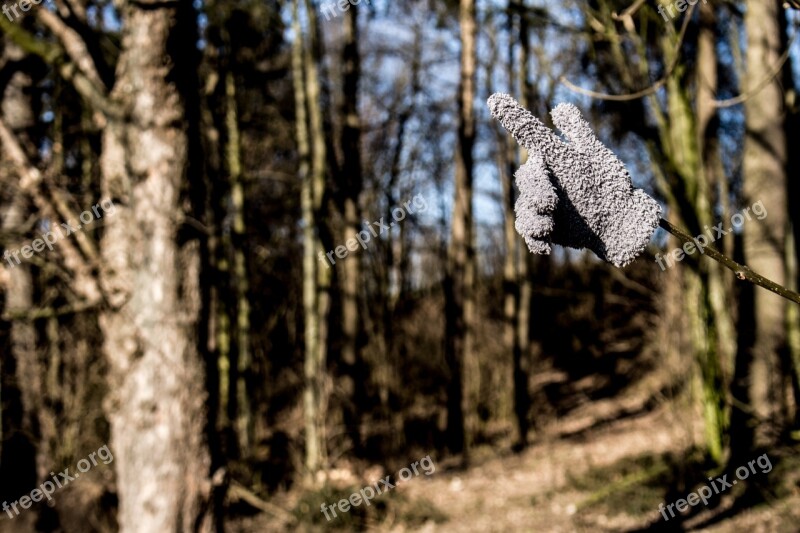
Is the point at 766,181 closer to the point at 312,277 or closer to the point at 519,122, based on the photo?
the point at 312,277

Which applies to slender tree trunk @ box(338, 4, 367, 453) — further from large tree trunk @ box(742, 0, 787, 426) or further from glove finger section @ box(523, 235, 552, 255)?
glove finger section @ box(523, 235, 552, 255)

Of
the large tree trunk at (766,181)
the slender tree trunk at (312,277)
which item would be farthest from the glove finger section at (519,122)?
the slender tree trunk at (312,277)

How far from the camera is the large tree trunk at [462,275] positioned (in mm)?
9445

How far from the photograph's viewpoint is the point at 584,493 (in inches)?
279

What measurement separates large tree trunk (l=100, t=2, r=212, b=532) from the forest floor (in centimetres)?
305

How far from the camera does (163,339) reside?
12.3 feet

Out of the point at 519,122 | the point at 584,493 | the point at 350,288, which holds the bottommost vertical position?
the point at 584,493

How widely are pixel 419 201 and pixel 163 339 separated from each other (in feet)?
22.5

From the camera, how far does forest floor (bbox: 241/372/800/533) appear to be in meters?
5.39

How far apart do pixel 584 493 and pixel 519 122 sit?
6596 millimetres

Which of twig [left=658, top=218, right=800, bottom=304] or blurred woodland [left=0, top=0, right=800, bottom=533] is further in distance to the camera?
blurred woodland [left=0, top=0, right=800, bottom=533]

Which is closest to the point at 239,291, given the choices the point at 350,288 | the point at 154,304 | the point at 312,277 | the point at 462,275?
the point at 350,288

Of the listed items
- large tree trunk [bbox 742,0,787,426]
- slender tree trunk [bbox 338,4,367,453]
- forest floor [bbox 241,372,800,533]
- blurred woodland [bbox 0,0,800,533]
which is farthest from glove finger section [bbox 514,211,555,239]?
slender tree trunk [bbox 338,4,367,453]

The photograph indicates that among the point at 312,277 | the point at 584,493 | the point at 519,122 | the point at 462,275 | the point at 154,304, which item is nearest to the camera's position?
the point at 519,122
